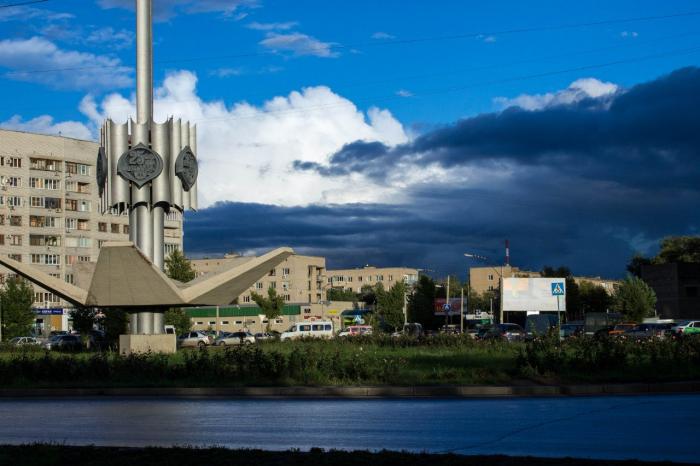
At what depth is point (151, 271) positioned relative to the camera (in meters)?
35.1

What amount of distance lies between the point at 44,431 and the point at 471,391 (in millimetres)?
9723

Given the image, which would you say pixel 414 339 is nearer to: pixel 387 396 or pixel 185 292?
pixel 185 292

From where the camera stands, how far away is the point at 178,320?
7144cm

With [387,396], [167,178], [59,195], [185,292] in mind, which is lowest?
[387,396]

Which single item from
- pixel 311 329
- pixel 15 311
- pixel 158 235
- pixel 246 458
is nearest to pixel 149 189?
pixel 158 235

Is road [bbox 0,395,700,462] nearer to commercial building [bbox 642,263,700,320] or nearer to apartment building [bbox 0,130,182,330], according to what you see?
apartment building [bbox 0,130,182,330]

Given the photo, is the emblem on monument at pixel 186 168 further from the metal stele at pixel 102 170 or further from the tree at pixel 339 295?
the tree at pixel 339 295

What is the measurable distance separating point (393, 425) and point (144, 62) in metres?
28.7

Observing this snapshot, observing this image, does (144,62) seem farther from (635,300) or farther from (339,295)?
(339,295)

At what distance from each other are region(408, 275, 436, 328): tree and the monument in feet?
218

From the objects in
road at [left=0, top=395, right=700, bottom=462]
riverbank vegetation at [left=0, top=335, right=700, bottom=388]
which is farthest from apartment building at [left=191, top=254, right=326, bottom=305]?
road at [left=0, top=395, right=700, bottom=462]

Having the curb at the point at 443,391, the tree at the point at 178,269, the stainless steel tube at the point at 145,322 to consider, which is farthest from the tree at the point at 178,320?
the curb at the point at 443,391

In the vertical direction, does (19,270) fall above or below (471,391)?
above

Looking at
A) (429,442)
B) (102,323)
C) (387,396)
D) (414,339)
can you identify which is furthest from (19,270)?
(102,323)
